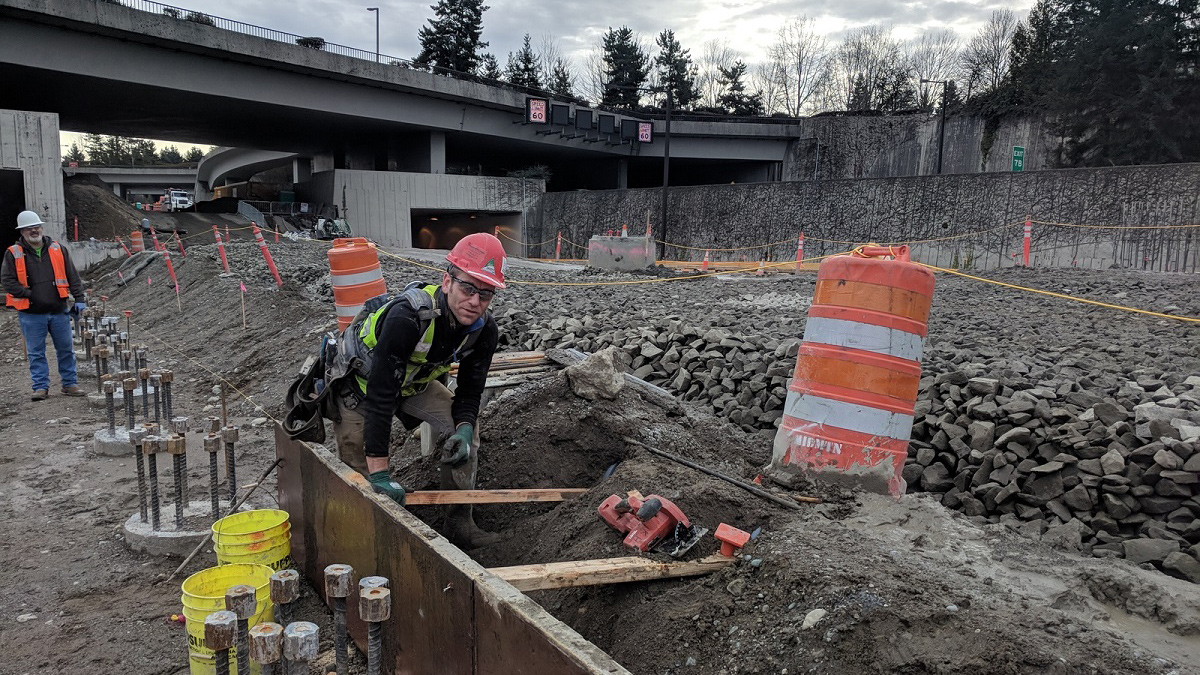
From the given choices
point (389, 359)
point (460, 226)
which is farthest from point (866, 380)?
point (460, 226)

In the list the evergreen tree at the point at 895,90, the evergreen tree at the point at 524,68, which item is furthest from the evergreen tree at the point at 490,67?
the evergreen tree at the point at 895,90

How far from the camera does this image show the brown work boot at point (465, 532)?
412 centimetres

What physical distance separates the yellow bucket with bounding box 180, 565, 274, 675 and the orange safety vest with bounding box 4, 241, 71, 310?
6049 millimetres

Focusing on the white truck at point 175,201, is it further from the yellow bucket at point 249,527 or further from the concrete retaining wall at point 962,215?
the yellow bucket at point 249,527

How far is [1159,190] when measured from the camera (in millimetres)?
16625

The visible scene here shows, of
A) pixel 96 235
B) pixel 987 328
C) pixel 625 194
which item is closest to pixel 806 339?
pixel 987 328

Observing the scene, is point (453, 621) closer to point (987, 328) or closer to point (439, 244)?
point (987, 328)

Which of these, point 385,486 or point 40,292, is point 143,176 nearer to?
point 40,292

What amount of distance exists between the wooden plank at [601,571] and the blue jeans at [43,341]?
7598 mm

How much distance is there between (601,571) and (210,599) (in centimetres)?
161

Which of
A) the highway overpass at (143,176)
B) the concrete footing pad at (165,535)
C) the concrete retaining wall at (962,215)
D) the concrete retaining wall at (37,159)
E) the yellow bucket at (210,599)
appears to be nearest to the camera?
the yellow bucket at (210,599)

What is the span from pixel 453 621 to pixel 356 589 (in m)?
1.02

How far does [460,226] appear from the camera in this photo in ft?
121

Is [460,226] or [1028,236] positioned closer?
[1028,236]
